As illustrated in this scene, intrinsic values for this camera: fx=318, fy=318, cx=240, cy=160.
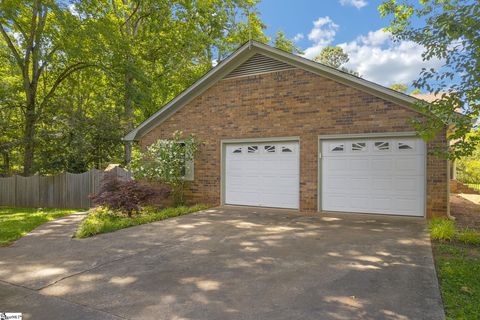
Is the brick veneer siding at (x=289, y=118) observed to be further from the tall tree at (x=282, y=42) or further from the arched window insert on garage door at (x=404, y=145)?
the tall tree at (x=282, y=42)

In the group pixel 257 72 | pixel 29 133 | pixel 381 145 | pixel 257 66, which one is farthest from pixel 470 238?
pixel 29 133

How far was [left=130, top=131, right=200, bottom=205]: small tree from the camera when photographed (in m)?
11.1

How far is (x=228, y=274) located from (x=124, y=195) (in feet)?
19.2

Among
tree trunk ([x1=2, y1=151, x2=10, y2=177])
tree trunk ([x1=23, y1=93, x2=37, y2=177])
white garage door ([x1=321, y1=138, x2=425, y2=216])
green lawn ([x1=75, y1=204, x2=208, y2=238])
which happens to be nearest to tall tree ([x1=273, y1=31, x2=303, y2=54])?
tree trunk ([x1=23, y1=93, x2=37, y2=177])

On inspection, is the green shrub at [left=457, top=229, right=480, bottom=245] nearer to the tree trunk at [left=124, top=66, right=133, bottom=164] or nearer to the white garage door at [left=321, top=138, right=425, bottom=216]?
the white garage door at [left=321, top=138, right=425, bottom=216]

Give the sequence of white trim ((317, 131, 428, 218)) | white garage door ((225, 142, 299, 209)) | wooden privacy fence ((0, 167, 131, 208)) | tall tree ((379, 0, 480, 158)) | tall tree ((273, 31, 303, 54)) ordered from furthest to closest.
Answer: tall tree ((273, 31, 303, 54)) → wooden privacy fence ((0, 167, 131, 208)) → white garage door ((225, 142, 299, 209)) → white trim ((317, 131, 428, 218)) → tall tree ((379, 0, 480, 158))

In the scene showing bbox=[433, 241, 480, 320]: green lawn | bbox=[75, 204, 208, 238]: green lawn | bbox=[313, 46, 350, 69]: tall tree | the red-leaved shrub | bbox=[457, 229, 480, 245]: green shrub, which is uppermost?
bbox=[313, 46, 350, 69]: tall tree

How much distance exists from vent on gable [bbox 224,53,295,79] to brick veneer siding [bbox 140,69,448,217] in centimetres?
17

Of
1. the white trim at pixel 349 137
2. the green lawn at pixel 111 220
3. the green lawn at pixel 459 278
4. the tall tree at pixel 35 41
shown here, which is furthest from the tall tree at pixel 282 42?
the green lawn at pixel 459 278

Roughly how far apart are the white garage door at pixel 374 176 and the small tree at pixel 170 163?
476 centimetres

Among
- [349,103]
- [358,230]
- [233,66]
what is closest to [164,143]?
[233,66]

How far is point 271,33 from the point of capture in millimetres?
25562

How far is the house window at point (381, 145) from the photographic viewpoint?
8812 mm

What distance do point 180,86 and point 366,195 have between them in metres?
16.0
